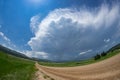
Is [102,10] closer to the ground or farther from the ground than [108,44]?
farther from the ground

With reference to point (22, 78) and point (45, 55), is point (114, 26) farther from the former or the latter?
Result: point (22, 78)

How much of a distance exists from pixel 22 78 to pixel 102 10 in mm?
6833

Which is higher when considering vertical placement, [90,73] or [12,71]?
[90,73]

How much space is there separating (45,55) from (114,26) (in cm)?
370

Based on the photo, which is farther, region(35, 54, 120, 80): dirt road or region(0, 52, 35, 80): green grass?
region(0, 52, 35, 80): green grass

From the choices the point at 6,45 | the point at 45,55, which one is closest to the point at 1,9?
the point at 6,45

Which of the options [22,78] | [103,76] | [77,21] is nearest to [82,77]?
[103,76]

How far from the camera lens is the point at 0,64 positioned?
24047 millimetres

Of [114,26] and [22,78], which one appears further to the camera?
[22,78]

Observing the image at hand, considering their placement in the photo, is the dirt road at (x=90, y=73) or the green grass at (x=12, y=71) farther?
the green grass at (x=12, y=71)

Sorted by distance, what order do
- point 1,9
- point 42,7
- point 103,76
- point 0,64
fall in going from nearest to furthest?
point 42,7, point 1,9, point 103,76, point 0,64

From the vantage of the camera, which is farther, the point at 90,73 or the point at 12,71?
the point at 12,71

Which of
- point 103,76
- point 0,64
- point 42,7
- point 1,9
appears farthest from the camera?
point 0,64

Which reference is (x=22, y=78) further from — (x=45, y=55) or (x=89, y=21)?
(x=89, y=21)
